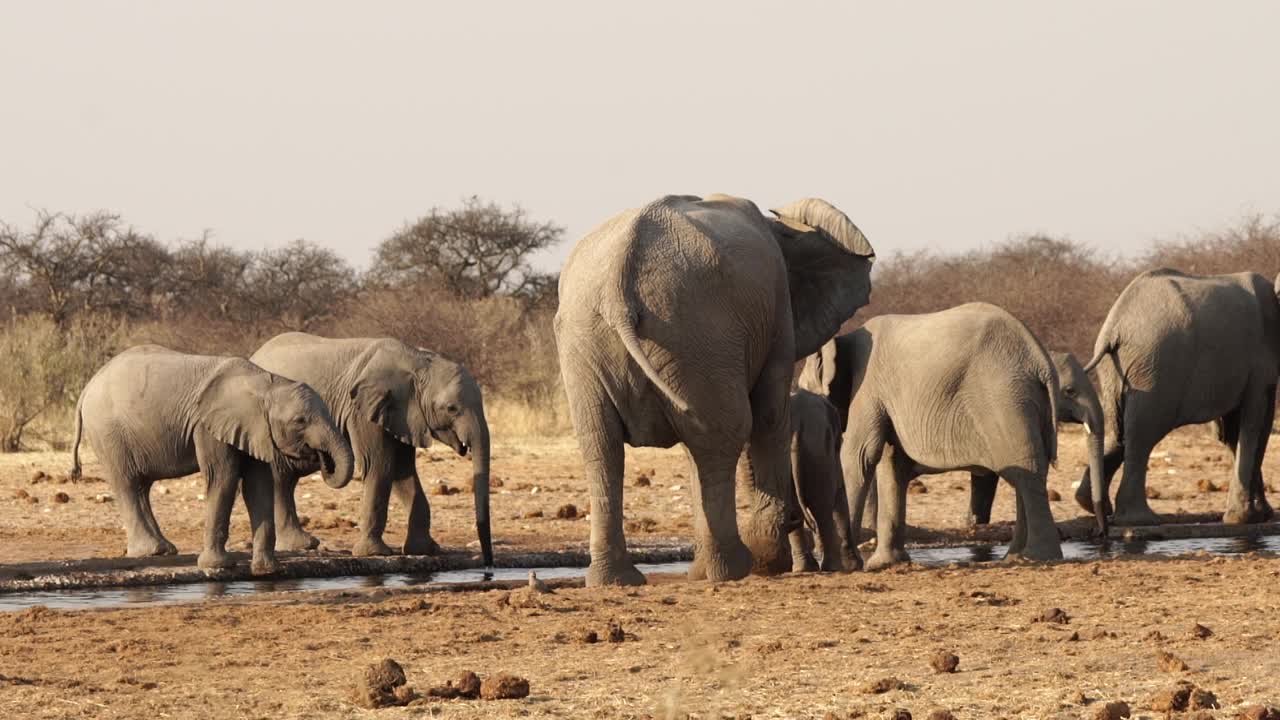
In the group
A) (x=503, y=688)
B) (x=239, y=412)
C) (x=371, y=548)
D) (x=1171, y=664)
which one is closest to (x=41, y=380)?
(x=371, y=548)

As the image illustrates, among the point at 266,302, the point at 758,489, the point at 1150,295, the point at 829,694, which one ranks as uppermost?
the point at 266,302

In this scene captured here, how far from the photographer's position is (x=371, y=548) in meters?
13.7

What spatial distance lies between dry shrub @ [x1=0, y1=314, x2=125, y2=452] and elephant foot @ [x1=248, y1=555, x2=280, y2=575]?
14.4 meters

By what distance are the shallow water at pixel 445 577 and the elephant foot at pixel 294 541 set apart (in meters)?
1.77

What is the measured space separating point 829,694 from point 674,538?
303 inches

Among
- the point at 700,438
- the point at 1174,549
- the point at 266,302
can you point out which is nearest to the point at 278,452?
the point at 700,438

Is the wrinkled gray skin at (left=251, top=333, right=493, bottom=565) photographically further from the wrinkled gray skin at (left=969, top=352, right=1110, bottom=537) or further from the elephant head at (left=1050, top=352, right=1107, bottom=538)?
the elephant head at (left=1050, top=352, right=1107, bottom=538)

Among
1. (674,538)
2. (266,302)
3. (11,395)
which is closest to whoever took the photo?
(674,538)

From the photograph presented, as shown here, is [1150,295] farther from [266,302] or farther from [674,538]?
[266,302]

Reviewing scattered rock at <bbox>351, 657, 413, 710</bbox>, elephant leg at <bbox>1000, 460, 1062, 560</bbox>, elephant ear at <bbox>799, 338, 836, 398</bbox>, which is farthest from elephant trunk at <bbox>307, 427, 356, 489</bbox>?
scattered rock at <bbox>351, 657, 413, 710</bbox>

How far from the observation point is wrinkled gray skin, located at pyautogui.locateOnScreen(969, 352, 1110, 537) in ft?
40.8

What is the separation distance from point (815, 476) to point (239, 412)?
3.86 m

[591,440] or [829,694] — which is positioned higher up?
[591,440]

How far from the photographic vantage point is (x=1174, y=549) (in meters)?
12.7
